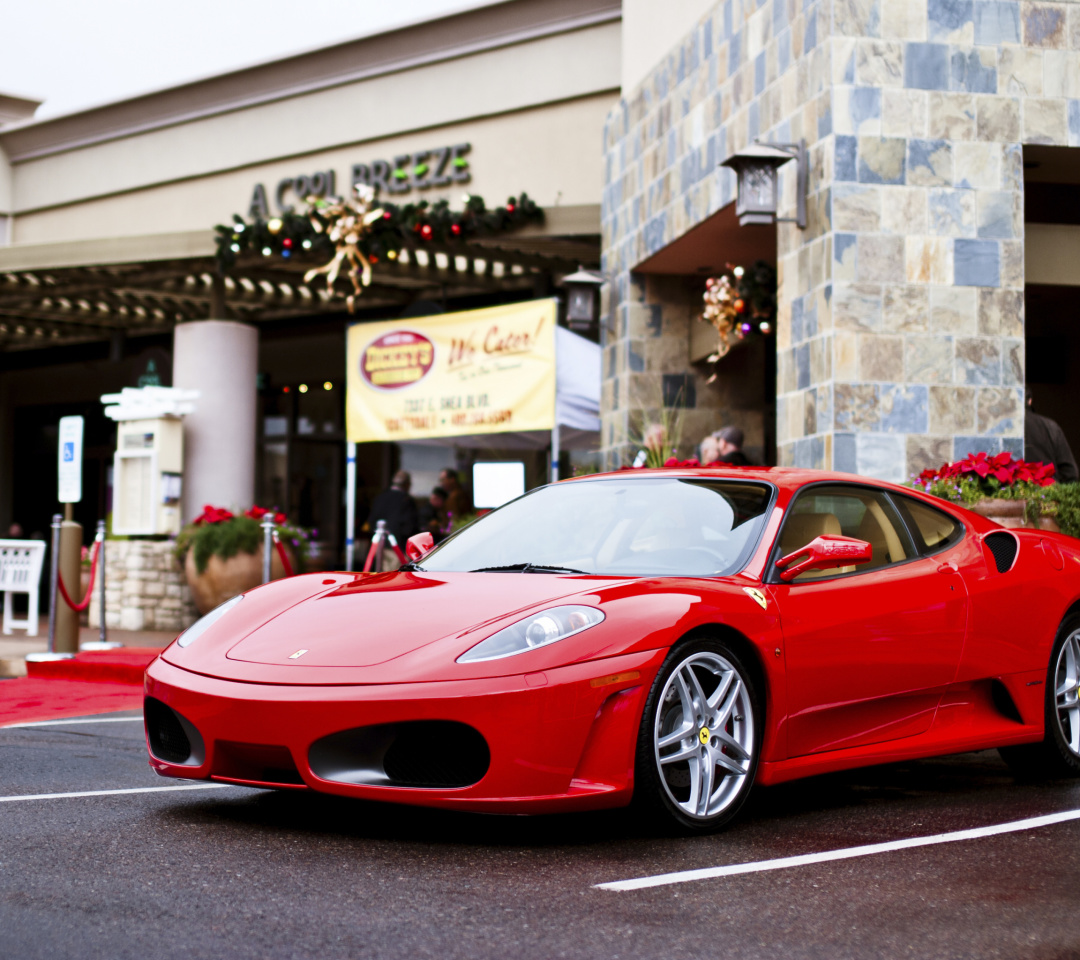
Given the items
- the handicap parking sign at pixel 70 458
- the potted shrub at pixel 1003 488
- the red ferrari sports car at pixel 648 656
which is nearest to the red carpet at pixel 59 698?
the handicap parking sign at pixel 70 458

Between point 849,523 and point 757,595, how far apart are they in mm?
848

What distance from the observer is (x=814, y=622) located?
4832mm

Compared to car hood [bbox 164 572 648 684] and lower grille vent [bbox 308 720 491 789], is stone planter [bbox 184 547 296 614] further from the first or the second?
lower grille vent [bbox 308 720 491 789]

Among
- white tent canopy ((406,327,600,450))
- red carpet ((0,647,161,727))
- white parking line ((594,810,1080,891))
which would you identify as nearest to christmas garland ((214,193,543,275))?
white tent canopy ((406,327,600,450))

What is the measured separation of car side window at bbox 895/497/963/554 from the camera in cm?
558

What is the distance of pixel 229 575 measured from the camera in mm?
14008

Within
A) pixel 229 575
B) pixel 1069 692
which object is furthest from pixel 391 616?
pixel 229 575

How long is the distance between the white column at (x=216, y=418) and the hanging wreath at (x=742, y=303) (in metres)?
5.76

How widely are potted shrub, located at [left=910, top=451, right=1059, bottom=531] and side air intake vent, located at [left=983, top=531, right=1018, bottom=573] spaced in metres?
2.85

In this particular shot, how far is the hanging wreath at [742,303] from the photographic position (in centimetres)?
1260

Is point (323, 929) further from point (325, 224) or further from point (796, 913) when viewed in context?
point (325, 224)

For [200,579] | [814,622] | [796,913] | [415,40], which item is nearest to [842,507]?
[814,622]

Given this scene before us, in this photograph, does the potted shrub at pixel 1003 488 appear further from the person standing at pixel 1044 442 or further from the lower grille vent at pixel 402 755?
the lower grille vent at pixel 402 755

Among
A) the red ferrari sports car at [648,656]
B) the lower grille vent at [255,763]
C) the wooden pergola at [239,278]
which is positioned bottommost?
the lower grille vent at [255,763]
